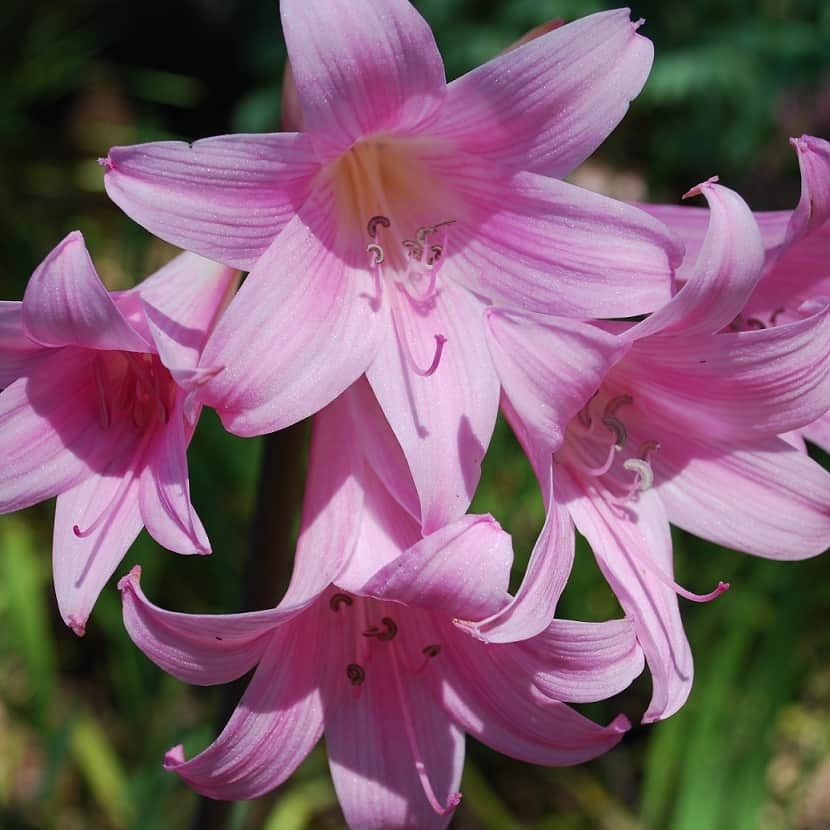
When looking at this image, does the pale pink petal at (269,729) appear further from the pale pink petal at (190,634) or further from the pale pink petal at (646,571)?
the pale pink petal at (646,571)

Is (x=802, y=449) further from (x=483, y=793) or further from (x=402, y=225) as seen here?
(x=483, y=793)

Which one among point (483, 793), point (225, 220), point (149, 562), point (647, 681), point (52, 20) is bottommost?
point (647, 681)

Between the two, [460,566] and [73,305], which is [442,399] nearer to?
[460,566]

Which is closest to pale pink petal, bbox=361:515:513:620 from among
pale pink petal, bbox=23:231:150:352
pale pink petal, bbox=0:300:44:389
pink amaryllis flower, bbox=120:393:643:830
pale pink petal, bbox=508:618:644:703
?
pink amaryllis flower, bbox=120:393:643:830

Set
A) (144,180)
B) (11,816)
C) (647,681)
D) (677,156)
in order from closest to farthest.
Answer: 1. (144,180)
2. (11,816)
3. (647,681)
4. (677,156)

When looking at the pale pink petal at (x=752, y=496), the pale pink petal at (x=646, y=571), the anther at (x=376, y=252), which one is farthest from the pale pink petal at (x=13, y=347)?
the pale pink petal at (x=752, y=496)

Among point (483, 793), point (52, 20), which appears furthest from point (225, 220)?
point (52, 20)
